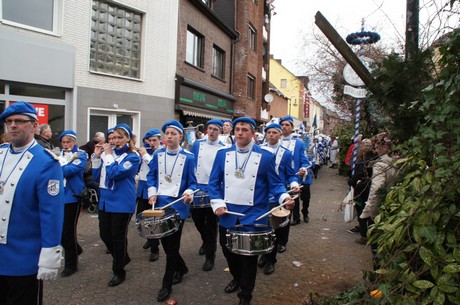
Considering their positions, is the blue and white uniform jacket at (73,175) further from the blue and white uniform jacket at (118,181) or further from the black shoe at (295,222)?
the black shoe at (295,222)

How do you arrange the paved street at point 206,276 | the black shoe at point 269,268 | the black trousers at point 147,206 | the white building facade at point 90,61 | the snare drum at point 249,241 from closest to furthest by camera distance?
the snare drum at point 249,241 < the paved street at point 206,276 < the black shoe at point 269,268 < the black trousers at point 147,206 < the white building facade at point 90,61

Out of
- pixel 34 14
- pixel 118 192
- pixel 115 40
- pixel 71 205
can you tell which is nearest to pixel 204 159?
pixel 118 192

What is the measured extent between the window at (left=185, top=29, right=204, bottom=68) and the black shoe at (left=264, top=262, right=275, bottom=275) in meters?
12.3

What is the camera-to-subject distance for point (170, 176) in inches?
188

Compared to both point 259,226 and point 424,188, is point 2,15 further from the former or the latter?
point 424,188

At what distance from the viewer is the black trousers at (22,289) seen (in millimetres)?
2799

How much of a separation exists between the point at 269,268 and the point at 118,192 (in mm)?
2425

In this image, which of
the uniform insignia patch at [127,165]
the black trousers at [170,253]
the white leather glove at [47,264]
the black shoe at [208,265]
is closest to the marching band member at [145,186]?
the black shoe at [208,265]

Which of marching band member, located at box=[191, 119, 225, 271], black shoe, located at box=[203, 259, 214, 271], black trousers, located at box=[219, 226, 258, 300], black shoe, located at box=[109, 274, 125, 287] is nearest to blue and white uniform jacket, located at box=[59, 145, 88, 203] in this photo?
black shoe, located at box=[109, 274, 125, 287]

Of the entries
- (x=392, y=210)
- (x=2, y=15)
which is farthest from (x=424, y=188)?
(x=2, y=15)

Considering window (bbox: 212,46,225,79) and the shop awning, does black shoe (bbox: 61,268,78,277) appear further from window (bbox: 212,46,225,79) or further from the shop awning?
window (bbox: 212,46,225,79)

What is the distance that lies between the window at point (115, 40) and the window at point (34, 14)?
4.28 feet

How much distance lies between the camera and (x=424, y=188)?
2.25 m

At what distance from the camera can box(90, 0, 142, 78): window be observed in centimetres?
1147
